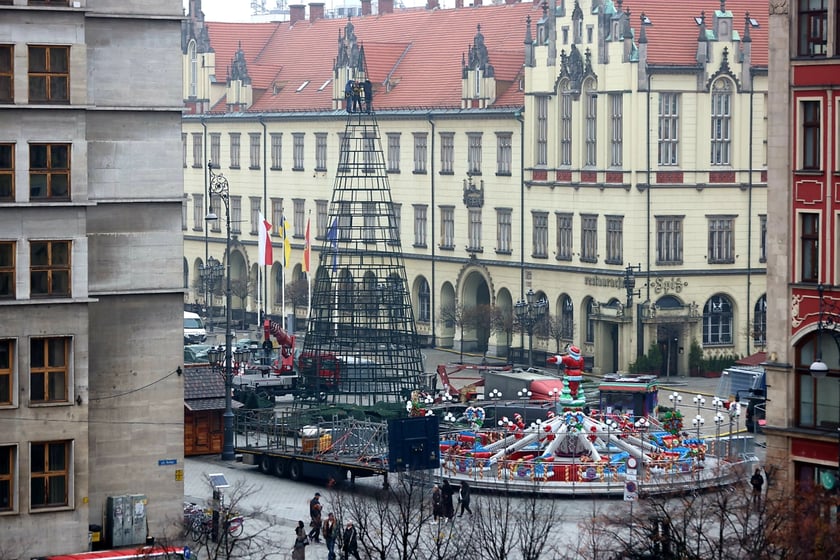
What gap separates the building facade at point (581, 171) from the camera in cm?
9706

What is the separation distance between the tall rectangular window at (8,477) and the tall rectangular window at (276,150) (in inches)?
2826

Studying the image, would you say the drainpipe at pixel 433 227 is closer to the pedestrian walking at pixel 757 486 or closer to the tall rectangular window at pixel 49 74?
the pedestrian walking at pixel 757 486

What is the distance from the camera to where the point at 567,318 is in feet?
332

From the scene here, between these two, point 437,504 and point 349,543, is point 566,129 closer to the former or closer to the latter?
point 437,504

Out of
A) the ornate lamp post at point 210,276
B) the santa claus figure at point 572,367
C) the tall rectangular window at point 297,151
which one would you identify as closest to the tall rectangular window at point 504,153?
the tall rectangular window at point 297,151

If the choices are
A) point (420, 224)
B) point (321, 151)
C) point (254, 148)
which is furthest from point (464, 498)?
point (254, 148)

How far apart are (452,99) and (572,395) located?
44295mm

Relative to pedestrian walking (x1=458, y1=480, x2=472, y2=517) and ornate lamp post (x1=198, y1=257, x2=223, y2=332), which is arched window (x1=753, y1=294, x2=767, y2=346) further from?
pedestrian walking (x1=458, y1=480, x2=472, y2=517)

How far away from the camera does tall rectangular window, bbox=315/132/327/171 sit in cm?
12075

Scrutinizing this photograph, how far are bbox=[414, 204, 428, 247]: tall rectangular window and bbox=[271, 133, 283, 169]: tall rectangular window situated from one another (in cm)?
1428

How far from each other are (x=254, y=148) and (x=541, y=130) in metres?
28.5

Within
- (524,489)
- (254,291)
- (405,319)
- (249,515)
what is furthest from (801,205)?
(254,291)

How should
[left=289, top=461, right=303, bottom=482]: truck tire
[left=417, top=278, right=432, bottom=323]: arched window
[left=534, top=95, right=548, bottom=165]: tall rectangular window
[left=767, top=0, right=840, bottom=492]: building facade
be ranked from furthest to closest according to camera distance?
[left=417, top=278, right=432, bottom=323]: arched window
[left=534, top=95, right=548, bottom=165]: tall rectangular window
[left=289, top=461, right=303, bottom=482]: truck tire
[left=767, top=0, right=840, bottom=492]: building facade

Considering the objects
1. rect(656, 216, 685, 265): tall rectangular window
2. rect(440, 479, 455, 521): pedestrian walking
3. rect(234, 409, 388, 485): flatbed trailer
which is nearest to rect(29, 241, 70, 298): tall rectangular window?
rect(440, 479, 455, 521): pedestrian walking
